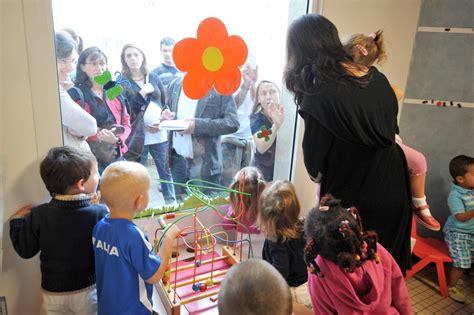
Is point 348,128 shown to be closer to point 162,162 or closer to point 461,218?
point 162,162

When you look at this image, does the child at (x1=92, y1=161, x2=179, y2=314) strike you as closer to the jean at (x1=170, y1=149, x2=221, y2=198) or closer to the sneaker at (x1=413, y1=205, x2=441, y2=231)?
the jean at (x1=170, y1=149, x2=221, y2=198)

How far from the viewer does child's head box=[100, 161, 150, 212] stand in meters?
1.06

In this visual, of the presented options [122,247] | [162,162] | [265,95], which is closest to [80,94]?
[162,162]

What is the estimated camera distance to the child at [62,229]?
43.6 inches

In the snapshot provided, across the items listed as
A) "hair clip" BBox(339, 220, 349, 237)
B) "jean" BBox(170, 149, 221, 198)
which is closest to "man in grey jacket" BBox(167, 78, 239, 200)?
"jean" BBox(170, 149, 221, 198)

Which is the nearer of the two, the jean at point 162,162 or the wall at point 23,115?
the wall at point 23,115

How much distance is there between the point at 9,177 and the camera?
1.16 metres

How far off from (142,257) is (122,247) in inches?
2.7

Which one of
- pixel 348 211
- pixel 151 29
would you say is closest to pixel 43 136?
pixel 151 29

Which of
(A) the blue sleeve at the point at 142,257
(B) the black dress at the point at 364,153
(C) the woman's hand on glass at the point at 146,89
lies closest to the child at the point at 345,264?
(B) the black dress at the point at 364,153

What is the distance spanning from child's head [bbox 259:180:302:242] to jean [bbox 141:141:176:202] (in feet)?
1.56

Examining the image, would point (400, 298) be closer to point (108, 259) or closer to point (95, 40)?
point (108, 259)

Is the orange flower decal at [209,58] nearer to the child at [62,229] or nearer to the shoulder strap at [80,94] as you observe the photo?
the shoulder strap at [80,94]

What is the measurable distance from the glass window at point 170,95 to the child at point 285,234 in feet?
1.39
